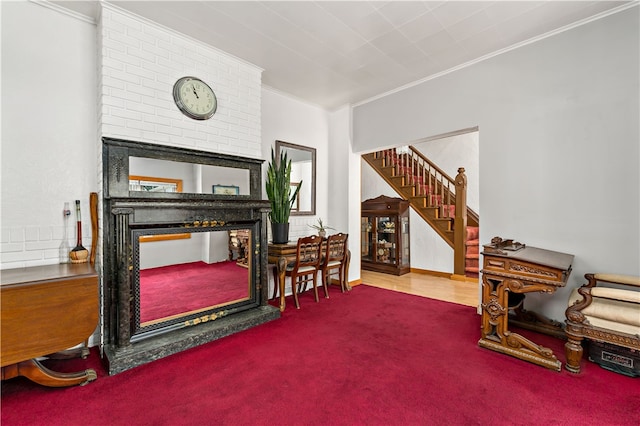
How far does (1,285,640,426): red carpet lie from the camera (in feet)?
5.40

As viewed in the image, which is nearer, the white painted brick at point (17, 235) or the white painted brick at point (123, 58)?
the white painted brick at point (17, 235)

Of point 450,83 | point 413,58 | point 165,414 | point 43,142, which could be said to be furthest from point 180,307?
point 450,83

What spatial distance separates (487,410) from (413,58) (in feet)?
10.7

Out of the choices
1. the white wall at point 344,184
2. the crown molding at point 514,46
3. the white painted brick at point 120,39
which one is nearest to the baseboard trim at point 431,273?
the white wall at point 344,184

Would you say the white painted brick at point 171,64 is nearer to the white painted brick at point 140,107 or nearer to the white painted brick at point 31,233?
the white painted brick at point 140,107

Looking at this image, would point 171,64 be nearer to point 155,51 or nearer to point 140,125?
point 155,51

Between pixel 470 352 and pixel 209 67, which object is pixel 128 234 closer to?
pixel 209 67

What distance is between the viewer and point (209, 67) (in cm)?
295

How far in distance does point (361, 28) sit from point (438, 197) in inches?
163

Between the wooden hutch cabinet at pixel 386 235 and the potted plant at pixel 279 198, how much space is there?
7.86 ft

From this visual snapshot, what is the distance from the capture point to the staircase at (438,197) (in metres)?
5.10

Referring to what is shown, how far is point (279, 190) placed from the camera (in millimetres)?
3693

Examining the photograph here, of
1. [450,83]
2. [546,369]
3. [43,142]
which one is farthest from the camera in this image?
[450,83]

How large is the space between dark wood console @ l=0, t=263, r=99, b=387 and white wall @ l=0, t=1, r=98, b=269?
40 centimetres
